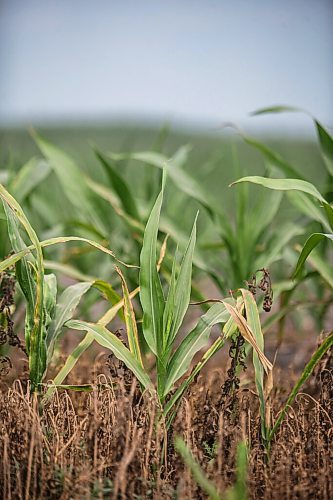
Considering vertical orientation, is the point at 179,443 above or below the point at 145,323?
below

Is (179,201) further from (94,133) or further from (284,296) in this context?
(94,133)

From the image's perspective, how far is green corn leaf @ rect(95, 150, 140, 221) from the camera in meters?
1.93

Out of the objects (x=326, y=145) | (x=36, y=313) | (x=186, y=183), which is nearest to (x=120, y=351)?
(x=36, y=313)

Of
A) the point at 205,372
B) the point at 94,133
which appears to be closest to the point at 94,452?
the point at 205,372

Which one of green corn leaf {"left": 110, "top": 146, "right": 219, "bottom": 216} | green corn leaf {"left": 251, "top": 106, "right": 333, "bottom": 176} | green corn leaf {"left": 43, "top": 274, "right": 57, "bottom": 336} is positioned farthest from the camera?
green corn leaf {"left": 110, "top": 146, "right": 219, "bottom": 216}

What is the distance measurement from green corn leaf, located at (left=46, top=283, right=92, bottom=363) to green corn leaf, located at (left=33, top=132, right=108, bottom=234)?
654mm

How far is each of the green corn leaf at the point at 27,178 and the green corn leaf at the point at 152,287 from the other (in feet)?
2.31

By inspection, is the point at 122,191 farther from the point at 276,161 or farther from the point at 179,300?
the point at 179,300

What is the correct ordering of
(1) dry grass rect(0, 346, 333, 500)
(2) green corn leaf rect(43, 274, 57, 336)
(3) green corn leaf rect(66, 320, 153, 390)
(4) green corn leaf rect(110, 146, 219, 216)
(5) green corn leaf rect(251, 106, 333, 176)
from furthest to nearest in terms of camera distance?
(4) green corn leaf rect(110, 146, 219, 216) → (5) green corn leaf rect(251, 106, 333, 176) → (2) green corn leaf rect(43, 274, 57, 336) → (3) green corn leaf rect(66, 320, 153, 390) → (1) dry grass rect(0, 346, 333, 500)

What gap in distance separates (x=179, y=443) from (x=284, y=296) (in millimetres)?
982

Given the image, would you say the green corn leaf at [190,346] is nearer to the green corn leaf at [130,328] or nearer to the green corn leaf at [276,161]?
the green corn leaf at [130,328]

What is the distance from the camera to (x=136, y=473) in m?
1.12

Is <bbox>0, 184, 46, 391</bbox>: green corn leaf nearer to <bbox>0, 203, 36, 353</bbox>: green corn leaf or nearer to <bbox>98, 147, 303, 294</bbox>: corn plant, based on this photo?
<bbox>0, 203, 36, 353</bbox>: green corn leaf

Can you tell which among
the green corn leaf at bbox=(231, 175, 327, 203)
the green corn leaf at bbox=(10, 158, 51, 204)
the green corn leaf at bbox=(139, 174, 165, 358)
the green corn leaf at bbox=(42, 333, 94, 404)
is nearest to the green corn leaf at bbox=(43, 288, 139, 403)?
the green corn leaf at bbox=(42, 333, 94, 404)
